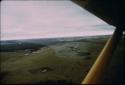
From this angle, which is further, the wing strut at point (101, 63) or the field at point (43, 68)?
the field at point (43, 68)

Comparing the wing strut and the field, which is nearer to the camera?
the wing strut

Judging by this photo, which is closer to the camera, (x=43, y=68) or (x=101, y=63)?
(x=101, y=63)

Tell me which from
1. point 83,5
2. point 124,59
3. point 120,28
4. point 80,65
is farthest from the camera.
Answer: point 124,59

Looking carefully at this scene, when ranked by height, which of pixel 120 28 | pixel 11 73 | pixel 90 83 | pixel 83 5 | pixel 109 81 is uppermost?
pixel 83 5

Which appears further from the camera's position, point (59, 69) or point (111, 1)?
point (59, 69)

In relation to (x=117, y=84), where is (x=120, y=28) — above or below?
above

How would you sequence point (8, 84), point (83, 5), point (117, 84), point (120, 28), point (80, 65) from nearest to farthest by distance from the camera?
point (83, 5)
point (117, 84)
point (8, 84)
point (120, 28)
point (80, 65)

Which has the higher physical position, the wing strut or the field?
the wing strut

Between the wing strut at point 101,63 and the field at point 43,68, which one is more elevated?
the wing strut at point 101,63

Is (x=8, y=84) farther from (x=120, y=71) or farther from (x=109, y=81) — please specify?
(x=120, y=71)

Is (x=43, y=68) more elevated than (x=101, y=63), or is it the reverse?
(x=101, y=63)

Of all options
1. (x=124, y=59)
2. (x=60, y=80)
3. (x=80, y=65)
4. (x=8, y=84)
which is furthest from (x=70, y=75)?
(x=124, y=59)
